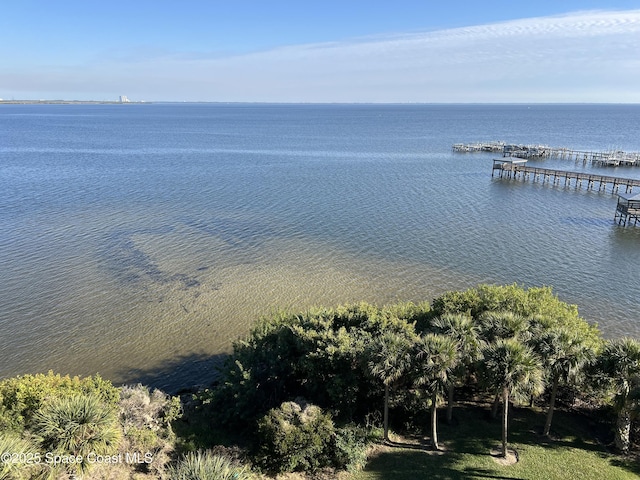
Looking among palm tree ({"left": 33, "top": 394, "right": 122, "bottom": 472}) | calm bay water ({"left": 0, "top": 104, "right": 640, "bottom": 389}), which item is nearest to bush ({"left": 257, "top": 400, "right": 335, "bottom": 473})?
palm tree ({"left": 33, "top": 394, "right": 122, "bottom": 472})

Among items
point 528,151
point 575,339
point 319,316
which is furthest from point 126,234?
point 528,151

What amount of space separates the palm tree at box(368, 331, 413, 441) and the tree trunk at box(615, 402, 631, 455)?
8.40m

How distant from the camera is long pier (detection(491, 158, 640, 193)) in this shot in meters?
59.6

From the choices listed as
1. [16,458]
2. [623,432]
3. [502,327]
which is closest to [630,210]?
[623,432]

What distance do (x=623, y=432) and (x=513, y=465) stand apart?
4.52 m

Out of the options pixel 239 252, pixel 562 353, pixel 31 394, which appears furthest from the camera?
pixel 239 252

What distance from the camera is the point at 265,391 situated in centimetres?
1803

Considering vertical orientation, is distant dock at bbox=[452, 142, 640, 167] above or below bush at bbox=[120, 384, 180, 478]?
above

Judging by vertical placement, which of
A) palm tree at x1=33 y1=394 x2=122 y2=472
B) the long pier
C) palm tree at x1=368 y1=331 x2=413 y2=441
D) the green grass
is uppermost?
the long pier

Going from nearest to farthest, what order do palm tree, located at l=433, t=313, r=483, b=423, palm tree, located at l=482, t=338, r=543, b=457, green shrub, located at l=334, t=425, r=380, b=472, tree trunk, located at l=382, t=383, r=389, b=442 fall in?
palm tree, located at l=482, t=338, r=543, b=457
green shrub, located at l=334, t=425, r=380, b=472
palm tree, located at l=433, t=313, r=483, b=423
tree trunk, located at l=382, t=383, r=389, b=442

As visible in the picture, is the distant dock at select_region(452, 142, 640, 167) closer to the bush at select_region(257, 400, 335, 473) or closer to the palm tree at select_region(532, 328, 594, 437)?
the palm tree at select_region(532, 328, 594, 437)

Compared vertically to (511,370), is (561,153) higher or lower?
higher

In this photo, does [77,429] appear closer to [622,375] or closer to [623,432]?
[622,375]

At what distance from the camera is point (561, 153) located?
312 feet
